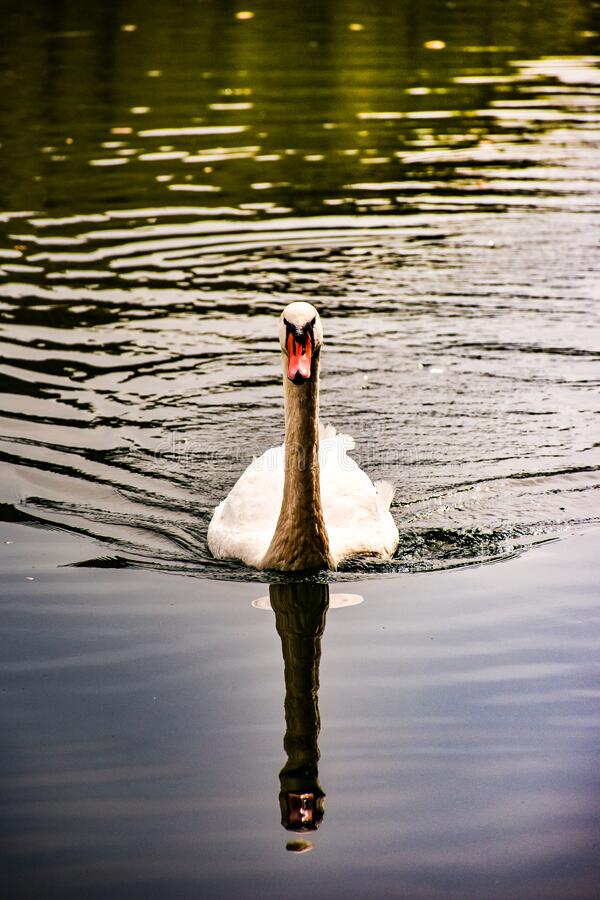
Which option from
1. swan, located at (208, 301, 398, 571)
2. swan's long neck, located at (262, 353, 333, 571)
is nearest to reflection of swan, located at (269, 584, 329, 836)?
swan's long neck, located at (262, 353, 333, 571)

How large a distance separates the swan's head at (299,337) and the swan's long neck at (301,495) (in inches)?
16.1

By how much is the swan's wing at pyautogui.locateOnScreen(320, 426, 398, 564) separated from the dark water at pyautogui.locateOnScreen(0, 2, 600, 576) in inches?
7.8

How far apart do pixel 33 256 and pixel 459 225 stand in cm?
550

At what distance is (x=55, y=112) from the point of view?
26.5 m

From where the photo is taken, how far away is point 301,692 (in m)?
7.63

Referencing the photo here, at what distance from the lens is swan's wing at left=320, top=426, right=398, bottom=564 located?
9.46 meters

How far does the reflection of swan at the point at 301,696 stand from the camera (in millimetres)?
6590

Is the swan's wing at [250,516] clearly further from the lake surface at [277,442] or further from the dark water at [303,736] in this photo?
the dark water at [303,736]

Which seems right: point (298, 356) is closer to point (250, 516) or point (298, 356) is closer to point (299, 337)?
point (299, 337)

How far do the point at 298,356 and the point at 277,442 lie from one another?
3563 millimetres

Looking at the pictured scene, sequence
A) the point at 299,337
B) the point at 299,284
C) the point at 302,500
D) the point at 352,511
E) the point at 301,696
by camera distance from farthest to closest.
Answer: the point at 299,284, the point at 352,511, the point at 302,500, the point at 299,337, the point at 301,696

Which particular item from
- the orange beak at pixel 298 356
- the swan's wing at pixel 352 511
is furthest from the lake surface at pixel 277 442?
the orange beak at pixel 298 356

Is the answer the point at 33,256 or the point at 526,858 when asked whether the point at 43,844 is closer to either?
the point at 526,858

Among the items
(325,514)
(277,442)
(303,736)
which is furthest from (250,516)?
(303,736)
